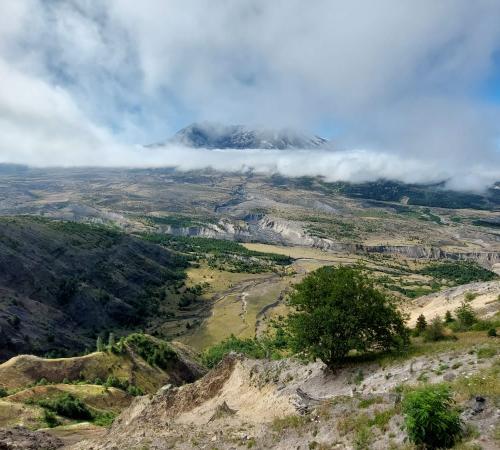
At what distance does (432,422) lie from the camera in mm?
16344

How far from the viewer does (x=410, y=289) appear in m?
163

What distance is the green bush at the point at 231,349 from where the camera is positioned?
273 ft

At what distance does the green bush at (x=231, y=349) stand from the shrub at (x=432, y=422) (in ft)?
214

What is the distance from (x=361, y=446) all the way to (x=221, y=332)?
96.4 meters

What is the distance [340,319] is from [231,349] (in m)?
66.0

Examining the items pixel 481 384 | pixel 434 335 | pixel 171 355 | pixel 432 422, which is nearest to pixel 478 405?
pixel 432 422

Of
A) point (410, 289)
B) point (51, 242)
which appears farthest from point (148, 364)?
point (410, 289)

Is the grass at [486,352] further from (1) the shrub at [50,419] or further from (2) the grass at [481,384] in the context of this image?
(1) the shrub at [50,419]

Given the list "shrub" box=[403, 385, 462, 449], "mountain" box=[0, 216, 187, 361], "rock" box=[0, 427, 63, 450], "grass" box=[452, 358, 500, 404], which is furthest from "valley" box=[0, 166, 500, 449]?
"shrub" box=[403, 385, 462, 449]

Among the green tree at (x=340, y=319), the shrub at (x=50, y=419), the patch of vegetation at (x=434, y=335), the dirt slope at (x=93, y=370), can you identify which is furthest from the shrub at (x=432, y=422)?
the dirt slope at (x=93, y=370)

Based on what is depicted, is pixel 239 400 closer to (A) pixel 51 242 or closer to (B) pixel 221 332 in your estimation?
(B) pixel 221 332

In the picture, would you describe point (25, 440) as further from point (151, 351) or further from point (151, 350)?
point (151, 350)

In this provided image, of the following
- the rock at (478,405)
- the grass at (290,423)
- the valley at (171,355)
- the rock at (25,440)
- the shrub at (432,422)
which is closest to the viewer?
the shrub at (432,422)

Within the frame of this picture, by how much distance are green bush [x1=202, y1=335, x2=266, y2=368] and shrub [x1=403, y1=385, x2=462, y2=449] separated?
6529 centimetres
